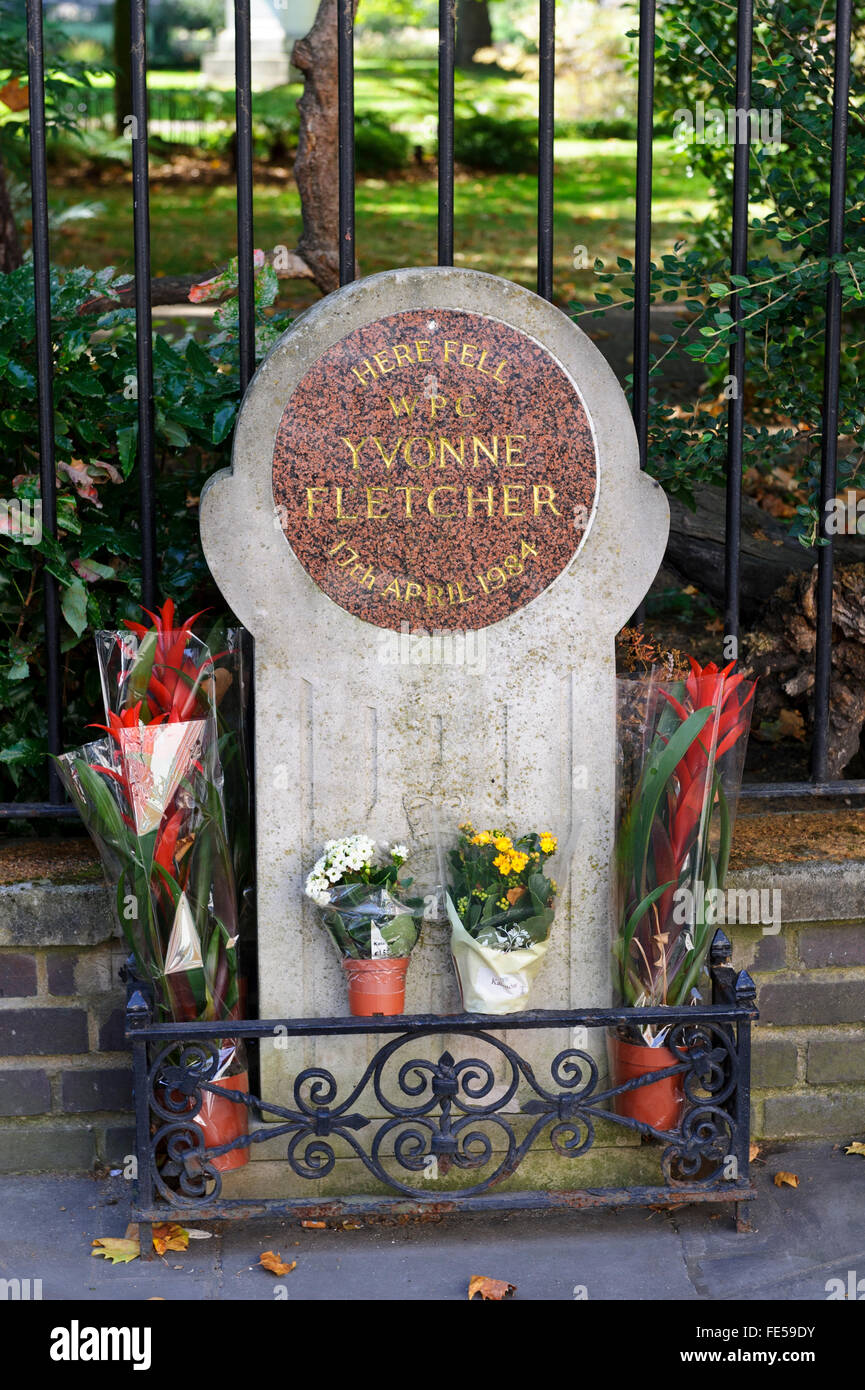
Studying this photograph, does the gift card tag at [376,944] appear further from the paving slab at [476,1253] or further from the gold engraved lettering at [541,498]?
the gold engraved lettering at [541,498]

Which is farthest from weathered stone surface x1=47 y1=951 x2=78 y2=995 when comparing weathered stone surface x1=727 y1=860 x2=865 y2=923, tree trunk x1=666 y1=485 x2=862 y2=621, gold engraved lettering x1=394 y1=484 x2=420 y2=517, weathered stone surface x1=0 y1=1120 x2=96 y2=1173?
tree trunk x1=666 y1=485 x2=862 y2=621

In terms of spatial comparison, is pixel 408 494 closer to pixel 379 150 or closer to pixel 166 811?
pixel 166 811

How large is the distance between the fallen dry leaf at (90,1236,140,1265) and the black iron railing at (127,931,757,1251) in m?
0.04

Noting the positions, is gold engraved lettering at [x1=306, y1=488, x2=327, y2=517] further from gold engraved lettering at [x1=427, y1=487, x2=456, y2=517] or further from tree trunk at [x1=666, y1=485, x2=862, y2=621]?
tree trunk at [x1=666, y1=485, x2=862, y2=621]

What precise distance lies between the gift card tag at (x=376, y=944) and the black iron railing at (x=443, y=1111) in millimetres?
140

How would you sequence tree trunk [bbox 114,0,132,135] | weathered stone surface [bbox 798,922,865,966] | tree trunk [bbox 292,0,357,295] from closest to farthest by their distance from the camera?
weathered stone surface [bbox 798,922,865,966] → tree trunk [bbox 292,0,357,295] → tree trunk [bbox 114,0,132,135]

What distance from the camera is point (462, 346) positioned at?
2.91 metres

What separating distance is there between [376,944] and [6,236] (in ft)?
12.3

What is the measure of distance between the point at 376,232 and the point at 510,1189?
33.8 feet

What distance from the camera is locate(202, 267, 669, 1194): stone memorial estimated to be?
2.91 meters

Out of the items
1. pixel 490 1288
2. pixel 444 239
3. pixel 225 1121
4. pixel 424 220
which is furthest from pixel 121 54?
pixel 490 1288

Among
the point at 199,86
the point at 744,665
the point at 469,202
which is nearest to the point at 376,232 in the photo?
the point at 469,202

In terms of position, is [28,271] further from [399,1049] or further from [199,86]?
[199,86]

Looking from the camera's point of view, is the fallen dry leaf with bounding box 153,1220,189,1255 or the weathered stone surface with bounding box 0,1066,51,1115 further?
the weathered stone surface with bounding box 0,1066,51,1115
